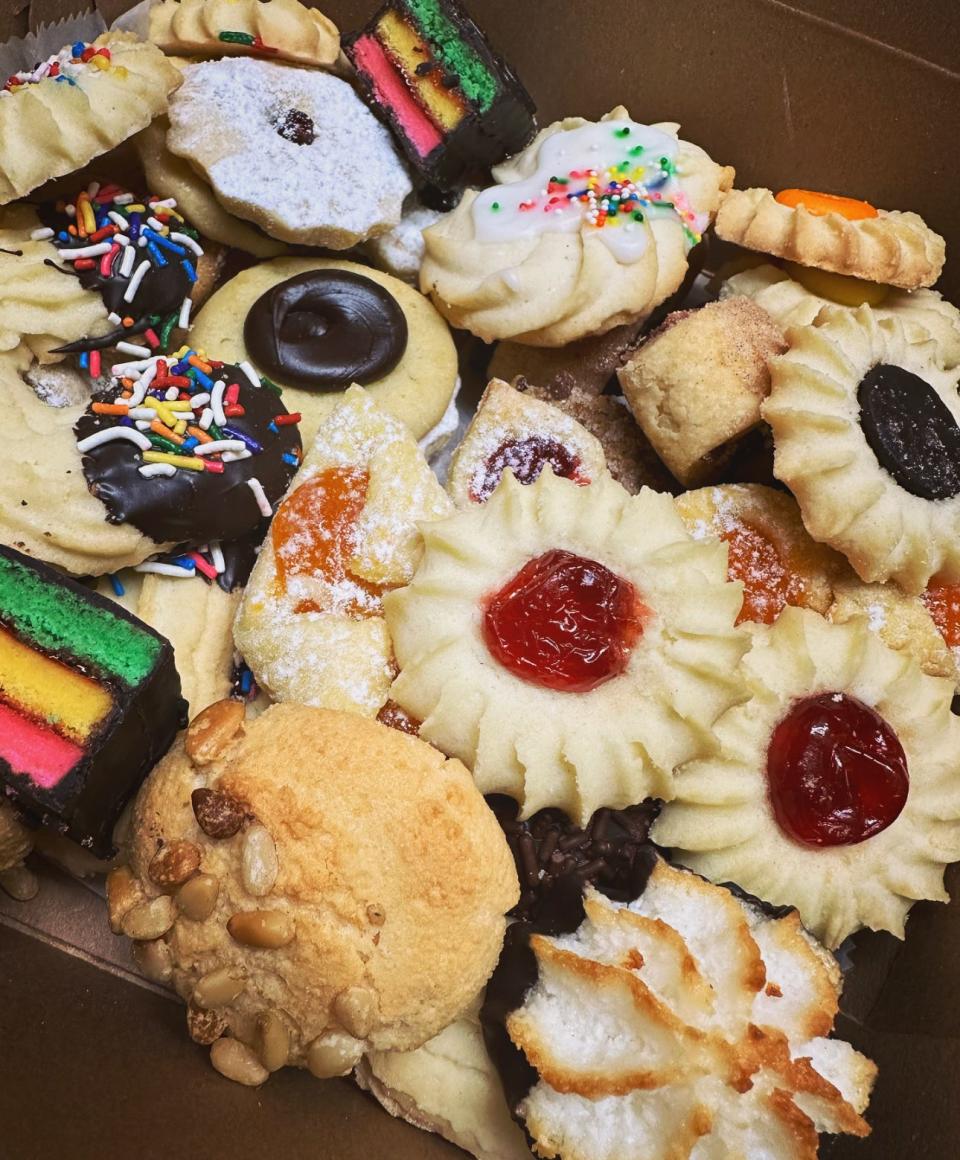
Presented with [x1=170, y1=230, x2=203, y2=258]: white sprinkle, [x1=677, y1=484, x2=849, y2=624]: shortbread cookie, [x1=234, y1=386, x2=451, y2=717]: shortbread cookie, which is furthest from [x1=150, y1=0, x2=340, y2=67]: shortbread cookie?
[x1=677, y1=484, x2=849, y2=624]: shortbread cookie

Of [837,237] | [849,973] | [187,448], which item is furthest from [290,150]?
[849,973]

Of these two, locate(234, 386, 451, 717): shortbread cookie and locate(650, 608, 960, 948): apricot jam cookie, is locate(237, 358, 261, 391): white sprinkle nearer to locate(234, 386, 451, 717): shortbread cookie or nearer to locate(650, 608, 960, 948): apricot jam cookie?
locate(234, 386, 451, 717): shortbread cookie

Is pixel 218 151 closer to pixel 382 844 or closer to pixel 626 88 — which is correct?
pixel 626 88

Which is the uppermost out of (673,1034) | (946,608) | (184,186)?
(184,186)

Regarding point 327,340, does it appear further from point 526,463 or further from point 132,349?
point 526,463

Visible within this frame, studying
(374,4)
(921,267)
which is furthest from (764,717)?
(374,4)

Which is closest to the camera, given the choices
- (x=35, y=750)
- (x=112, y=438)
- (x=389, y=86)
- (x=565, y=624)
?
Result: (x=35, y=750)

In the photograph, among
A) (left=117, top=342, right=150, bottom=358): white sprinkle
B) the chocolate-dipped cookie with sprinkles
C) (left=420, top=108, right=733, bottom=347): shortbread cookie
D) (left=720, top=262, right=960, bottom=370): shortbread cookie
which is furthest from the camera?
(left=720, top=262, right=960, bottom=370): shortbread cookie
